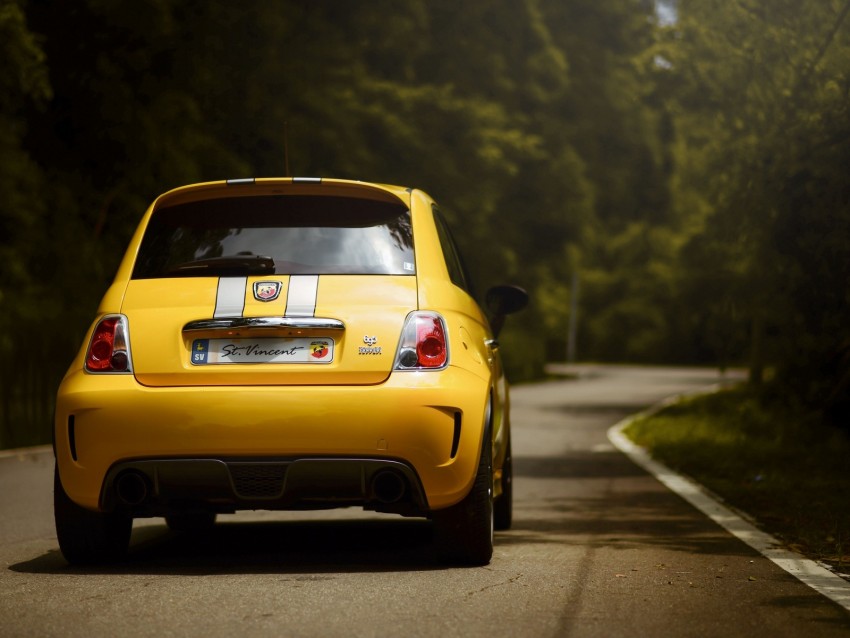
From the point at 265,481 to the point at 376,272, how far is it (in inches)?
42.8

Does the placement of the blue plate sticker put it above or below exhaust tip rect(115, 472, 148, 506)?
above

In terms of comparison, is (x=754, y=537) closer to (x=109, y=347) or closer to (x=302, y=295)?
(x=302, y=295)

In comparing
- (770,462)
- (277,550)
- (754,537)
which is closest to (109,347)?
(277,550)

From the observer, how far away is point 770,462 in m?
15.4

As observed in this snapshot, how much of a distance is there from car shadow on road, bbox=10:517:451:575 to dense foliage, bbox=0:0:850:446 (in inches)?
78.6

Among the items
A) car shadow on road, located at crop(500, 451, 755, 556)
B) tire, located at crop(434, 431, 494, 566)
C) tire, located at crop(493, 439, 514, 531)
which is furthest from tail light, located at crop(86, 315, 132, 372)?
tire, located at crop(493, 439, 514, 531)

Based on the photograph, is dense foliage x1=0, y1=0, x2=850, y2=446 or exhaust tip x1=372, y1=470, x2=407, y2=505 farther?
dense foliage x1=0, y1=0, x2=850, y2=446

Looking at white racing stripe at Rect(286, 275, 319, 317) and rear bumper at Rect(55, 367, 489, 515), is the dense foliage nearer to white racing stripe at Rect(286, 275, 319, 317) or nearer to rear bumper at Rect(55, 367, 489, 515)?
white racing stripe at Rect(286, 275, 319, 317)

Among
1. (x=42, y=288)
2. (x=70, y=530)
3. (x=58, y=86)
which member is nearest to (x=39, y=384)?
(x=42, y=288)

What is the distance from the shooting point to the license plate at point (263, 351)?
668 cm

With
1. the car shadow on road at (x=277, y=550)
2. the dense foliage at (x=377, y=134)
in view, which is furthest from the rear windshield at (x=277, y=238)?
the car shadow on road at (x=277, y=550)

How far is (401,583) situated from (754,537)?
2.86m

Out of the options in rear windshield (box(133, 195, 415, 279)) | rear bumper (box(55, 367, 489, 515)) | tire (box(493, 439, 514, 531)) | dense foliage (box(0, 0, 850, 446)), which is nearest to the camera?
rear bumper (box(55, 367, 489, 515))

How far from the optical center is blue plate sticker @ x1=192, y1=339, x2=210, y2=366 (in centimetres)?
672
